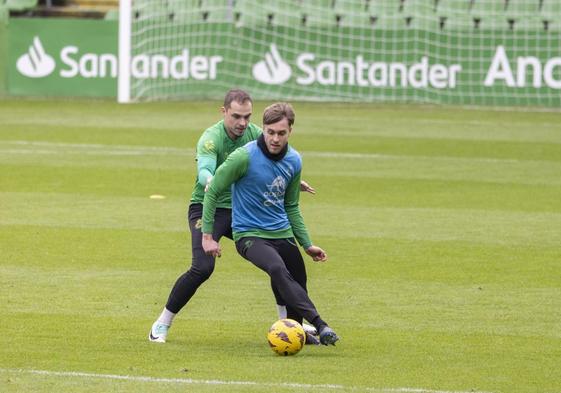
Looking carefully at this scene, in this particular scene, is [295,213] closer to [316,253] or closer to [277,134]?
[316,253]

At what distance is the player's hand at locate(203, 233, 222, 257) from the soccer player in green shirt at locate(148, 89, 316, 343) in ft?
1.26

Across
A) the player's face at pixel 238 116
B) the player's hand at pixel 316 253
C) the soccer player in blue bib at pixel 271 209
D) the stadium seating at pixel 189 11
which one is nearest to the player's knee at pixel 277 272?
the soccer player in blue bib at pixel 271 209

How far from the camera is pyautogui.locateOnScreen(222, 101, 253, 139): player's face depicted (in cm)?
973

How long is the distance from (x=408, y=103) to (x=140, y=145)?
30.8 ft

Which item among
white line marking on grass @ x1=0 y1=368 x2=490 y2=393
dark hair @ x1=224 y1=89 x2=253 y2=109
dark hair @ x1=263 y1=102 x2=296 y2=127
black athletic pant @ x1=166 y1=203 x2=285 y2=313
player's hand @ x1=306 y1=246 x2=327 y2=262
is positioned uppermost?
dark hair @ x1=224 y1=89 x2=253 y2=109

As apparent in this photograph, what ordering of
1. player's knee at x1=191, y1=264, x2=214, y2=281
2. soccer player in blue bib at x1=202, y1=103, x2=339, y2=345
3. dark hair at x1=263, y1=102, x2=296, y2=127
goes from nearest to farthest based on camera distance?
1. dark hair at x1=263, y1=102, x2=296, y2=127
2. soccer player in blue bib at x1=202, y1=103, x2=339, y2=345
3. player's knee at x1=191, y1=264, x2=214, y2=281

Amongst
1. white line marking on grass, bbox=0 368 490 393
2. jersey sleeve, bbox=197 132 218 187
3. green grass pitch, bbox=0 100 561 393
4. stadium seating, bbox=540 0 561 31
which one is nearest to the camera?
white line marking on grass, bbox=0 368 490 393

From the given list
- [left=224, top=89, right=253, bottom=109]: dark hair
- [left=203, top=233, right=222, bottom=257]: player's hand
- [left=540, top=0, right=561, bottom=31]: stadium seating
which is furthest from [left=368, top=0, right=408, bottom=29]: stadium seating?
[left=203, top=233, right=222, bottom=257]: player's hand

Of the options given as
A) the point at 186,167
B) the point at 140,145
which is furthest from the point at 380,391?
the point at 140,145

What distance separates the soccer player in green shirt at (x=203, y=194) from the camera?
9.75 m

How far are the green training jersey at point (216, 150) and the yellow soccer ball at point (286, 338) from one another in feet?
A: 3.91

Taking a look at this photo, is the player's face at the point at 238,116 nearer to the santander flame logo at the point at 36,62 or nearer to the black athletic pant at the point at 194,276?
the black athletic pant at the point at 194,276

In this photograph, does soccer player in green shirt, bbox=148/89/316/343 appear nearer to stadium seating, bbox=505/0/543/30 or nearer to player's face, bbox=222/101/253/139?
player's face, bbox=222/101/253/139

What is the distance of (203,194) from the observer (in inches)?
398
